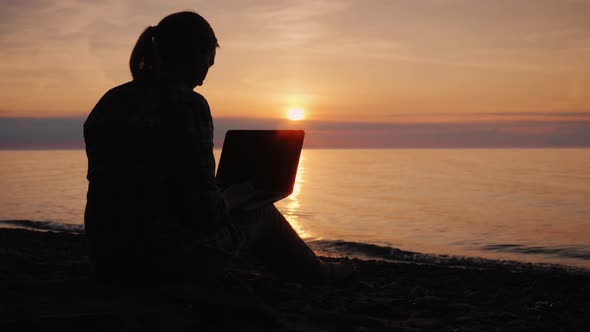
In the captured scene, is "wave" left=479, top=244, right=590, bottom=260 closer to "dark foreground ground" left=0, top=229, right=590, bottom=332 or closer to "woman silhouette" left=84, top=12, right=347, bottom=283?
"dark foreground ground" left=0, top=229, right=590, bottom=332

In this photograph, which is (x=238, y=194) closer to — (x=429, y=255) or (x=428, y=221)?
(x=429, y=255)

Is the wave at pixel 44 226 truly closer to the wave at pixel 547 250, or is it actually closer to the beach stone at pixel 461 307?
the wave at pixel 547 250

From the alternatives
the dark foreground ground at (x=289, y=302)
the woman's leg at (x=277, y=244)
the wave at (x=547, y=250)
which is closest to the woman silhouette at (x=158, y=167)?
the dark foreground ground at (x=289, y=302)

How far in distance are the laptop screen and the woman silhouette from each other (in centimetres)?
59

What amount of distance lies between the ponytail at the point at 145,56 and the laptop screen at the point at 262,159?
912 mm

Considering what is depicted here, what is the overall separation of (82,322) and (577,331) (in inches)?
144

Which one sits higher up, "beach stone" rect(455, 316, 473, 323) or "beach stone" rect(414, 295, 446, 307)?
"beach stone" rect(414, 295, 446, 307)

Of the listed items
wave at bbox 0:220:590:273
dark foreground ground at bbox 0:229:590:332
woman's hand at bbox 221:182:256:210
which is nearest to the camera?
dark foreground ground at bbox 0:229:590:332

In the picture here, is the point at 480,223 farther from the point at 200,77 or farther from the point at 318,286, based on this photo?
the point at 200,77

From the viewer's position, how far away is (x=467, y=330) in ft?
13.6

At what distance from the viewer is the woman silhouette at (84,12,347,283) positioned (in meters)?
2.95

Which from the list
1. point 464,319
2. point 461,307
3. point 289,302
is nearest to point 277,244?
point 289,302

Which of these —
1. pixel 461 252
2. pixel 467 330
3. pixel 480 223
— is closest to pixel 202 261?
pixel 467 330

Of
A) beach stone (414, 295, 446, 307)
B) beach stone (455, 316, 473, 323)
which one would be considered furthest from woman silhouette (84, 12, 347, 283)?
beach stone (414, 295, 446, 307)
